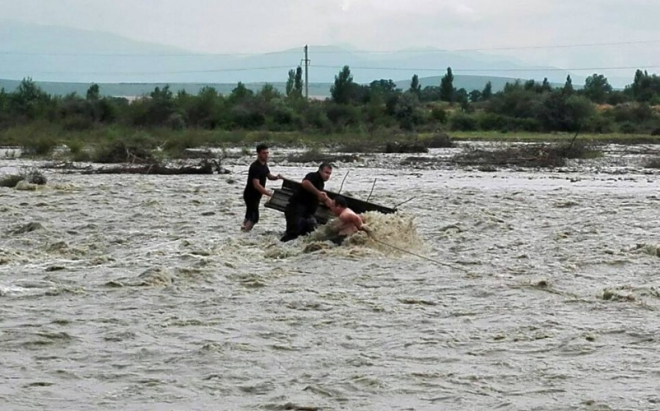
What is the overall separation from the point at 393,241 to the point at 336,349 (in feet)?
20.7

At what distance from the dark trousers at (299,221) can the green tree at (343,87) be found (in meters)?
71.9

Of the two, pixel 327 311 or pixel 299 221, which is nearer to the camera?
pixel 327 311

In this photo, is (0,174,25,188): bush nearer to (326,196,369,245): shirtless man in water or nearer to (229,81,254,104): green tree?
(326,196,369,245): shirtless man in water

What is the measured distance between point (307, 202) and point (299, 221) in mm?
310

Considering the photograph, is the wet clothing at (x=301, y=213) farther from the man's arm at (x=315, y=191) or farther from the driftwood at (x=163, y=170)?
the driftwood at (x=163, y=170)

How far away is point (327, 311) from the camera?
1166 centimetres

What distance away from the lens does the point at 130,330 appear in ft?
34.3

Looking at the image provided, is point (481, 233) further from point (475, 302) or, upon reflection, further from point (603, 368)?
point (603, 368)

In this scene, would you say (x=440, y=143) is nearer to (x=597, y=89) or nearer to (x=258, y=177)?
(x=258, y=177)

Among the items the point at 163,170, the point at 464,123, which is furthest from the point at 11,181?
the point at 464,123

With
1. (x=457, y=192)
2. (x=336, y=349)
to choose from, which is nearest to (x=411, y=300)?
(x=336, y=349)

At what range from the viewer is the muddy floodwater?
8.35m

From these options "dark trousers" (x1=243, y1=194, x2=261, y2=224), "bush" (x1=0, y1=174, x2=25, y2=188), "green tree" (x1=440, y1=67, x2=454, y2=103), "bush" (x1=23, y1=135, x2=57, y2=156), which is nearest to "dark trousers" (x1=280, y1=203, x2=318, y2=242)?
"dark trousers" (x1=243, y1=194, x2=261, y2=224)

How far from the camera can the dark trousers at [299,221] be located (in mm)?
16234
